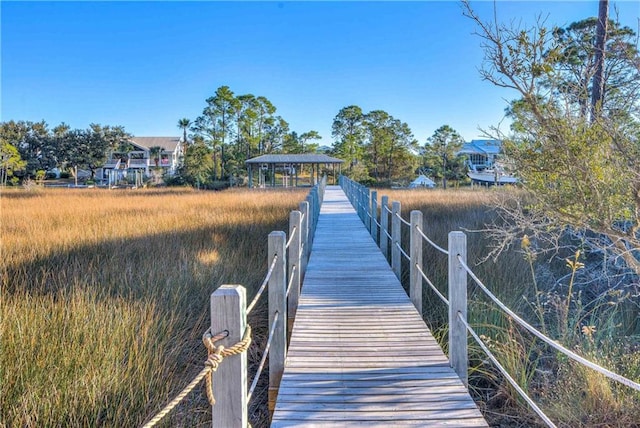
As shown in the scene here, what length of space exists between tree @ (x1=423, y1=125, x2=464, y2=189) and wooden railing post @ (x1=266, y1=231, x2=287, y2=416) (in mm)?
45167

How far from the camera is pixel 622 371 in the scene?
10.9 ft

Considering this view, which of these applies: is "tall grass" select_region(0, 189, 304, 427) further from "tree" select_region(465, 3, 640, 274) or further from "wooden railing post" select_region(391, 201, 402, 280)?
"tree" select_region(465, 3, 640, 274)

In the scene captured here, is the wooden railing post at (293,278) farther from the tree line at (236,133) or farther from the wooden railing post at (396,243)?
the tree line at (236,133)

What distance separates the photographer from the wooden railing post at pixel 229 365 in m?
1.62

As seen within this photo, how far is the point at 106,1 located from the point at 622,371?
1983 centimetres

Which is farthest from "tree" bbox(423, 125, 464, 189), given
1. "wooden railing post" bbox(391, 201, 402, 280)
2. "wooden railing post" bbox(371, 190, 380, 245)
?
"wooden railing post" bbox(391, 201, 402, 280)

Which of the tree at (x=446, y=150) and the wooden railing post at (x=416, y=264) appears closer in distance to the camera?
the wooden railing post at (x=416, y=264)

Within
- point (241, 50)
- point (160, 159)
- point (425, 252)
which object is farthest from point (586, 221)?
point (160, 159)

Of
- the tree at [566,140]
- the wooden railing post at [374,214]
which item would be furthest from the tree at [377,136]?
the tree at [566,140]

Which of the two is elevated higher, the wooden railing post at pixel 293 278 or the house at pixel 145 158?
the house at pixel 145 158

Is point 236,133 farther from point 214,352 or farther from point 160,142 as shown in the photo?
point 214,352

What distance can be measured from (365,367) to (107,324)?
1987 mm

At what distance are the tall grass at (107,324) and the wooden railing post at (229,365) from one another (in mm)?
938

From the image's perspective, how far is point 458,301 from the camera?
10.0 feet
